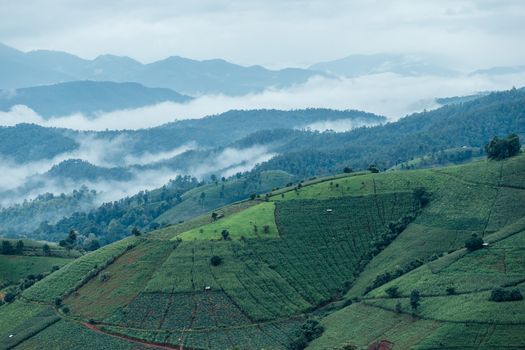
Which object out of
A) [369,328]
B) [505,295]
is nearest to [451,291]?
[505,295]

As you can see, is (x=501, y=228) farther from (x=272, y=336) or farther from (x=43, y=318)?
(x=43, y=318)

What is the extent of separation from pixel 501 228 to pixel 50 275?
109m

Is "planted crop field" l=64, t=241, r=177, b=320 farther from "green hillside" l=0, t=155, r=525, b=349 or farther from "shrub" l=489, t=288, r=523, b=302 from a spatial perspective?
"shrub" l=489, t=288, r=523, b=302

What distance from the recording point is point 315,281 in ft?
561

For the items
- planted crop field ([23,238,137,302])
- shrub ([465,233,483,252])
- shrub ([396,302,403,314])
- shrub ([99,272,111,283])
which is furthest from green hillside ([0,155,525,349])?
shrub ([465,233,483,252])

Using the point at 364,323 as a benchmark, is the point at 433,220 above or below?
above

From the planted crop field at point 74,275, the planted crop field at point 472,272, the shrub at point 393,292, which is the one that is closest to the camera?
the planted crop field at point 472,272

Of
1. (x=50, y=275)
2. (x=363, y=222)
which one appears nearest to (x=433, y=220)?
(x=363, y=222)

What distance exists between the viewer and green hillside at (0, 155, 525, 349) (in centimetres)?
13750

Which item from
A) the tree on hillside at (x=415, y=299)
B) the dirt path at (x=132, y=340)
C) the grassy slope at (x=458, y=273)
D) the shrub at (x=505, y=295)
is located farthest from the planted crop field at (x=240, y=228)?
the shrub at (x=505, y=295)

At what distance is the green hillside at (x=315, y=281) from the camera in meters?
138

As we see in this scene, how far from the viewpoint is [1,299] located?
194m

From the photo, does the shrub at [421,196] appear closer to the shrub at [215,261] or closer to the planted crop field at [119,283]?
the shrub at [215,261]

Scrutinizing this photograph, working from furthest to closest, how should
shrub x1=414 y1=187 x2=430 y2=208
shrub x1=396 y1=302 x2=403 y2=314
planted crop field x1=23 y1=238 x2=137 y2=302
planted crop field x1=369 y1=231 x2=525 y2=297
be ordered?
shrub x1=414 y1=187 x2=430 y2=208
planted crop field x1=23 y1=238 x2=137 y2=302
shrub x1=396 y1=302 x2=403 y2=314
planted crop field x1=369 y1=231 x2=525 y2=297
